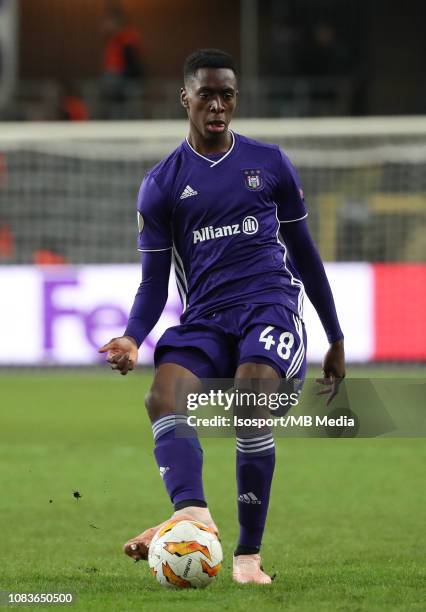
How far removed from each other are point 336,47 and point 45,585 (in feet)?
51.7

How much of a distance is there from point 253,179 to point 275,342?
0.61 meters

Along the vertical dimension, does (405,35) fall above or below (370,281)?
above

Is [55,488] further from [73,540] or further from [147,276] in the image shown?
[147,276]

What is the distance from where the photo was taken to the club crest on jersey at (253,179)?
459 centimetres

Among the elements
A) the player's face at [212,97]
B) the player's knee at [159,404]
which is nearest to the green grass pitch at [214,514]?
the player's knee at [159,404]

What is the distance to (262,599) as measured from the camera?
405 centimetres

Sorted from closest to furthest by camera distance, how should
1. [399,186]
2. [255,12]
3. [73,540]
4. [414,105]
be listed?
[73,540]
[399,186]
[414,105]
[255,12]

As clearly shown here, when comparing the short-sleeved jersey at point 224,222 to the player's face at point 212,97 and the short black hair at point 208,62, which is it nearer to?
the player's face at point 212,97

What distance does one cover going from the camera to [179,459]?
430 centimetres

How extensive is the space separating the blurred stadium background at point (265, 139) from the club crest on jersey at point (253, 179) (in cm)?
875

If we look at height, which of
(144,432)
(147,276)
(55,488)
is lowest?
(144,432)

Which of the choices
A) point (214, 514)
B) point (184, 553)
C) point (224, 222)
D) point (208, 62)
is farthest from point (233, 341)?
point (214, 514)

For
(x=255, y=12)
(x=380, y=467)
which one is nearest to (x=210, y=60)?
(x=380, y=467)

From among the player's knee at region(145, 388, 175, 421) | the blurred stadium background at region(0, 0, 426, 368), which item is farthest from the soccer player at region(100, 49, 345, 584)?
the blurred stadium background at region(0, 0, 426, 368)
